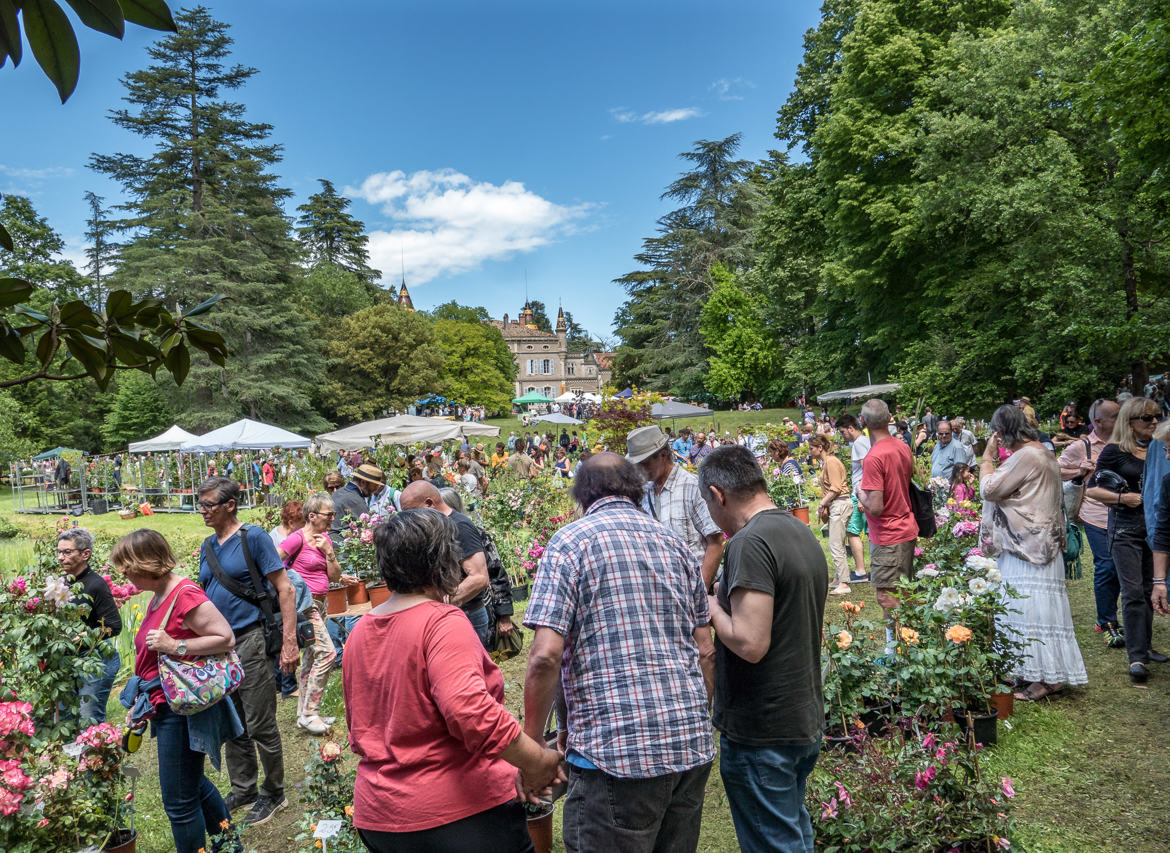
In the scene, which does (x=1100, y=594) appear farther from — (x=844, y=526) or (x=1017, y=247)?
(x=1017, y=247)

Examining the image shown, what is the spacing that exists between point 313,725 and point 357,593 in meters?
1.96

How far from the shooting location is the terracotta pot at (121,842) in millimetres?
3068

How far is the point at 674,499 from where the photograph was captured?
405 centimetres

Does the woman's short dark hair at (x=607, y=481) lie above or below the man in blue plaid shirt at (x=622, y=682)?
above

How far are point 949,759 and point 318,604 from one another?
426 cm

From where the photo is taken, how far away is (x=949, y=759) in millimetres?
2838

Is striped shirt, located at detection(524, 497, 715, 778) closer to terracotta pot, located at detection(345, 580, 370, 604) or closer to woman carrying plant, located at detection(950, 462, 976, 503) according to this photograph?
terracotta pot, located at detection(345, 580, 370, 604)

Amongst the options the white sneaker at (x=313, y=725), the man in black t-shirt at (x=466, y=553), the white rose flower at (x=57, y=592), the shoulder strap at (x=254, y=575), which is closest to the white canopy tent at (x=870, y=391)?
the man in black t-shirt at (x=466, y=553)

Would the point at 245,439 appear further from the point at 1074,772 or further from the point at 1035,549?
the point at 1074,772

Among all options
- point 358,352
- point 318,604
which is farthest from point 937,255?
point 358,352

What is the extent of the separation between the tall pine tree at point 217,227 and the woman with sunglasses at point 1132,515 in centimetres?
3355

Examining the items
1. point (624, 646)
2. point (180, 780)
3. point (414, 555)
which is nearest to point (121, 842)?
point (180, 780)

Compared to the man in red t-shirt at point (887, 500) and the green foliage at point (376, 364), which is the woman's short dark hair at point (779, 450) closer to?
the man in red t-shirt at point (887, 500)

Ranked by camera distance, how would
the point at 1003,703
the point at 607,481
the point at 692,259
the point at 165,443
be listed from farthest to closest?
1. the point at 692,259
2. the point at 165,443
3. the point at 1003,703
4. the point at 607,481
